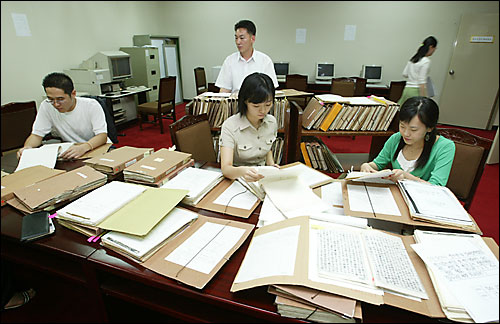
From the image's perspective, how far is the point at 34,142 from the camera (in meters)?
1.52

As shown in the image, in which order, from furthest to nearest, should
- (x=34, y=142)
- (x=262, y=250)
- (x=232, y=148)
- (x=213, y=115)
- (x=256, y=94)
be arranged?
(x=213, y=115), (x=34, y=142), (x=232, y=148), (x=256, y=94), (x=262, y=250)

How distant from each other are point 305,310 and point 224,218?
43 cm

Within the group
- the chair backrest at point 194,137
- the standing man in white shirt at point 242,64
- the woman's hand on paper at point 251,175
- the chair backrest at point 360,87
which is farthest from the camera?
the chair backrest at point 360,87

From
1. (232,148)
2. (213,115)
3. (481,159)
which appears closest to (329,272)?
(232,148)

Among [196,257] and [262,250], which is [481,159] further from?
[196,257]

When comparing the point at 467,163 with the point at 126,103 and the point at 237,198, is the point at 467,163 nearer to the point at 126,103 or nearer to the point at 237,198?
the point at 237,198

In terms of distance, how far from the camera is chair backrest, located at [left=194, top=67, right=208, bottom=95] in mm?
4707

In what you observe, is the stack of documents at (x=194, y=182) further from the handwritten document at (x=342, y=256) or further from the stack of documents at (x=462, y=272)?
the stack of documents at (x=462, y=272)

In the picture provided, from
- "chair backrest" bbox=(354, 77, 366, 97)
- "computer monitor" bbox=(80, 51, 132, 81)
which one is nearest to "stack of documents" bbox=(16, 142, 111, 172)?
"computer monitor" bbox=(80, 51, 132, 81)

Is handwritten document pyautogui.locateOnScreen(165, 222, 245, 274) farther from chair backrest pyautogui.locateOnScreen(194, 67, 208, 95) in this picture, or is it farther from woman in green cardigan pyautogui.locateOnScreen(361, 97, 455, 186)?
chair backrest pyautogui.locateOnScreen(194, 67, 208, 95)

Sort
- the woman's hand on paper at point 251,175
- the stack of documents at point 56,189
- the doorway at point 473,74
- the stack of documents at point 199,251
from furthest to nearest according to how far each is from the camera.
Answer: the woman's hand on paper at point 251,175 → the stack of documents at point 56,189 → the stack of documents at point 199,251 → the doorway at point 473,74

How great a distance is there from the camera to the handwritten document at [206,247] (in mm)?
695

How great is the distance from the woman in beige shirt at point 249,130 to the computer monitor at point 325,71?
364 cm

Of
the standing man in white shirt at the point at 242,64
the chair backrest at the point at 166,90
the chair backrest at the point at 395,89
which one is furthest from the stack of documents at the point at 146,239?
the chair backrest at the point at 395,89
